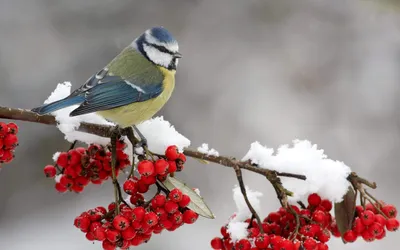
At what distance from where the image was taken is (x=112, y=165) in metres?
1.32

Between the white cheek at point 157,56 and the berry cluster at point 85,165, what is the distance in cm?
61

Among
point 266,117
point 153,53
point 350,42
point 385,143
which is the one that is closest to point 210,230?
point 266,117

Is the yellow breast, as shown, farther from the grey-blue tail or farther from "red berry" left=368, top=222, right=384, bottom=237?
"red berry" left=368, top=222, right=384, bottom=237

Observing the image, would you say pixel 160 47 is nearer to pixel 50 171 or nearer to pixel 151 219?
pixel 50 171

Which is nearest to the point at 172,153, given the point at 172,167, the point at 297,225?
the point at 172,167

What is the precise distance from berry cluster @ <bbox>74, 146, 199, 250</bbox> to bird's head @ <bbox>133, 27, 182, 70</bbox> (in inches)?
28.1

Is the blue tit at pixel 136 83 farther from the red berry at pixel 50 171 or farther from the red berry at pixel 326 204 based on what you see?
the red berry at pixel 326 204

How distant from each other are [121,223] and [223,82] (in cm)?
331

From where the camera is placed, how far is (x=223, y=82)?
4.45 m

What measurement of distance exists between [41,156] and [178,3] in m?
1.78

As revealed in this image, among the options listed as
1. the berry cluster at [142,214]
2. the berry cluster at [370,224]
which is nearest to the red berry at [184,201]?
the berry cluster at [142,214]

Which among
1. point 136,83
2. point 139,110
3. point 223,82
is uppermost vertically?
point 223,82

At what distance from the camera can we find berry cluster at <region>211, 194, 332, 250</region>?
4.16ft

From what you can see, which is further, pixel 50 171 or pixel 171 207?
pixel 50 171
